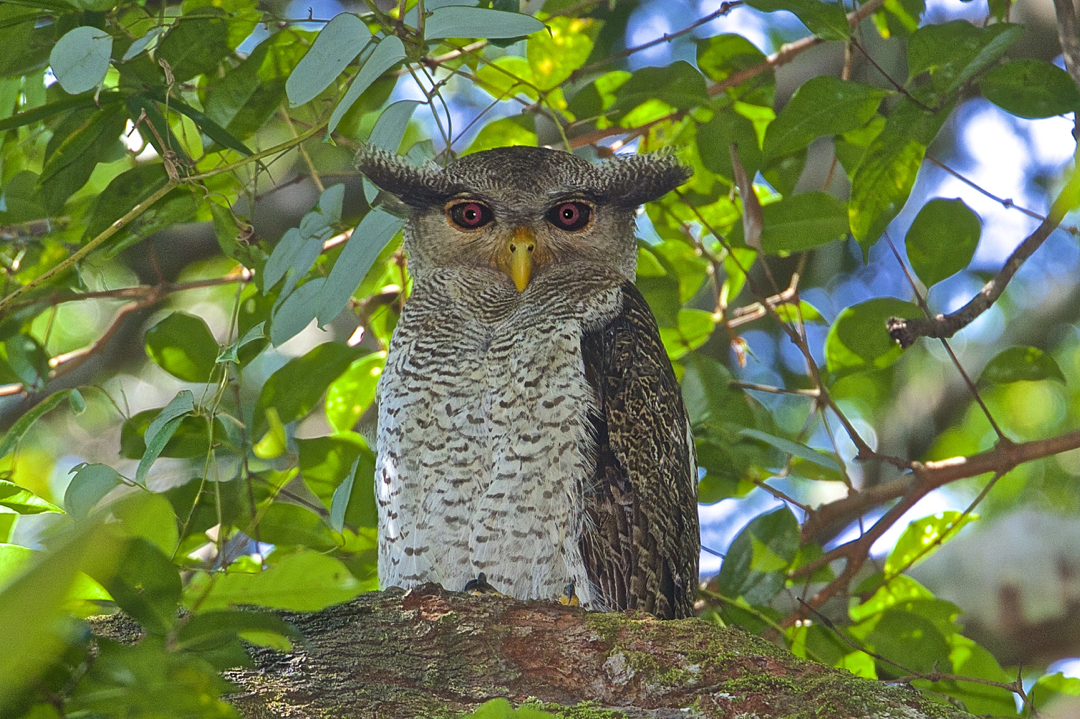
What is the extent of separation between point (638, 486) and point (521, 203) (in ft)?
3.33

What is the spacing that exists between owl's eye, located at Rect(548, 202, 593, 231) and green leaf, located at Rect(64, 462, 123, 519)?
1.71 m

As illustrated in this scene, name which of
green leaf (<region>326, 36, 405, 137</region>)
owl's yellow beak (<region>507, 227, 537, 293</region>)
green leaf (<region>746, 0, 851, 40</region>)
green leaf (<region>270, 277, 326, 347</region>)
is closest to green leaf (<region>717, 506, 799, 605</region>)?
owl's yellow beak (<region>507, 227, 537, 293</region>)

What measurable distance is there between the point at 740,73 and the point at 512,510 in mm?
1758

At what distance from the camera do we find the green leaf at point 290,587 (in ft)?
3.75

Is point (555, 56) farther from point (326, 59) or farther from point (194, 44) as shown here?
point (326, 59)

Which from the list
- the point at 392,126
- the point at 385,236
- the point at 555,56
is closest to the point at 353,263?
the point at 385,236

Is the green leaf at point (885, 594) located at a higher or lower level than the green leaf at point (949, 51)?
lower

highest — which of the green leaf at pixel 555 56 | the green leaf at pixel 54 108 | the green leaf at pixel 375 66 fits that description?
the green leaf at pixel 555 56

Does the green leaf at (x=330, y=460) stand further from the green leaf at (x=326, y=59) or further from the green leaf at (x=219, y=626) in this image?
the green leaf at (x=219, y=626)

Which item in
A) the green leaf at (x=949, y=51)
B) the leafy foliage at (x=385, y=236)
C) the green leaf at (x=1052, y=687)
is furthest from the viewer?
the green leaf at (x=1052, y=687)

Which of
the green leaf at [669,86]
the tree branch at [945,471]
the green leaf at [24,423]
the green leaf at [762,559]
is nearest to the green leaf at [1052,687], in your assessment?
the tree branch at [945,471]

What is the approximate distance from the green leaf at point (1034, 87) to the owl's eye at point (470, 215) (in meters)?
1.57

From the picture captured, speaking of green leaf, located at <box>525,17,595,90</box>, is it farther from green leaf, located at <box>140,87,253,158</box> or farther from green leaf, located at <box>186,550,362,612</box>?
green leaf, located at <box>186,550,362,612</box>

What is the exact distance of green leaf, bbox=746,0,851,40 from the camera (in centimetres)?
243
